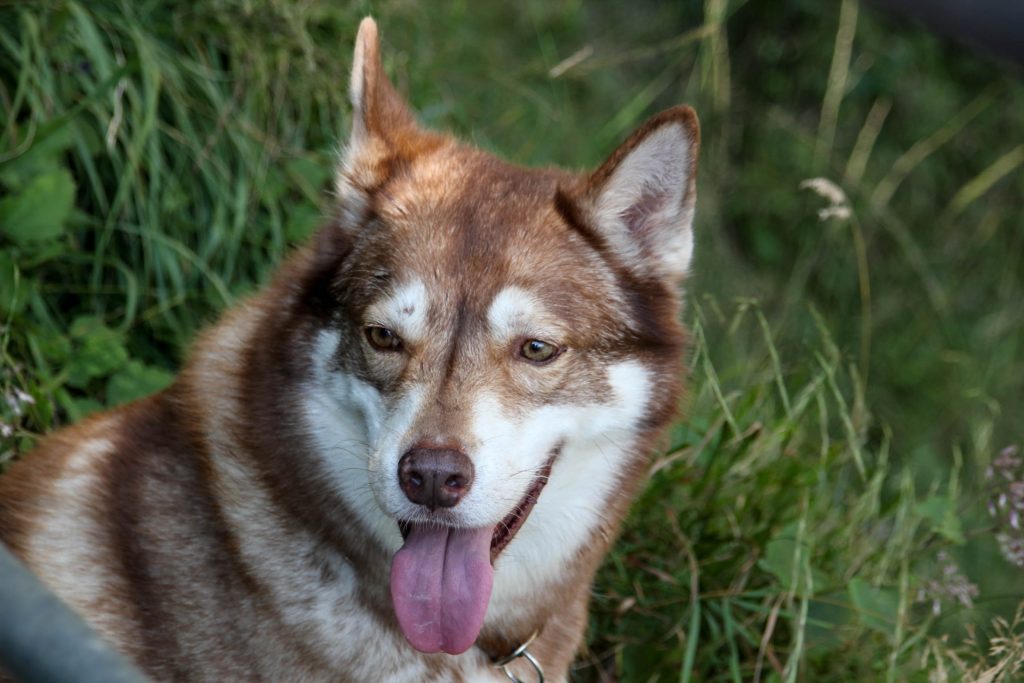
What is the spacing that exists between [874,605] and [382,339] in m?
A: 1.72

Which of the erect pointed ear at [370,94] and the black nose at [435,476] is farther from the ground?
the erect pointed ear at [370,94]

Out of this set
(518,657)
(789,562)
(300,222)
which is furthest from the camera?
(300,222)

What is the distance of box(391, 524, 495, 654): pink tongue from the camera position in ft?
8.17

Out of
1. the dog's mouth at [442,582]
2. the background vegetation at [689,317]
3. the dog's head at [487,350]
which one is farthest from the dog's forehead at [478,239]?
the background vegetation at [689,317]

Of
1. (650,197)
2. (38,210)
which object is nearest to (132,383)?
(38,210)

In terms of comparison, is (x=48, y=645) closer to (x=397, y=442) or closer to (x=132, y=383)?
(x=397, y=442)

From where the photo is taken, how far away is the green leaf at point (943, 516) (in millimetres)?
3371

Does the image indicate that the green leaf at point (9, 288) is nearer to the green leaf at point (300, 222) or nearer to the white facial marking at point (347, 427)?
the green leaf at point (300, 222)

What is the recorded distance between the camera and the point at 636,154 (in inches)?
106

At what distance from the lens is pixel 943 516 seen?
3.44 m

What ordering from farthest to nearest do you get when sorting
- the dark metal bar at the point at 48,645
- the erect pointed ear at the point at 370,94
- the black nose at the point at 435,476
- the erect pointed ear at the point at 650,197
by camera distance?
the erect pointed ear at the point at 370,94 → the erect pointed ear at the point at 650,197 → the black nose at the point at 435,476 → the dark metal bar at the point at 48,645

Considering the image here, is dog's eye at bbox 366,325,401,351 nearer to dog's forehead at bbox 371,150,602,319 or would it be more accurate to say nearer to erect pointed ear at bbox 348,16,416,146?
dog's forehead at bbox 371,150,602,319

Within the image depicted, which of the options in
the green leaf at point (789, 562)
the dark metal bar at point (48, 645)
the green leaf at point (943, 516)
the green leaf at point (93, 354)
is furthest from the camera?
the green leaf at point (93, 354)

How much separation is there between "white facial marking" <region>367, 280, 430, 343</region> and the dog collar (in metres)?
0.81
